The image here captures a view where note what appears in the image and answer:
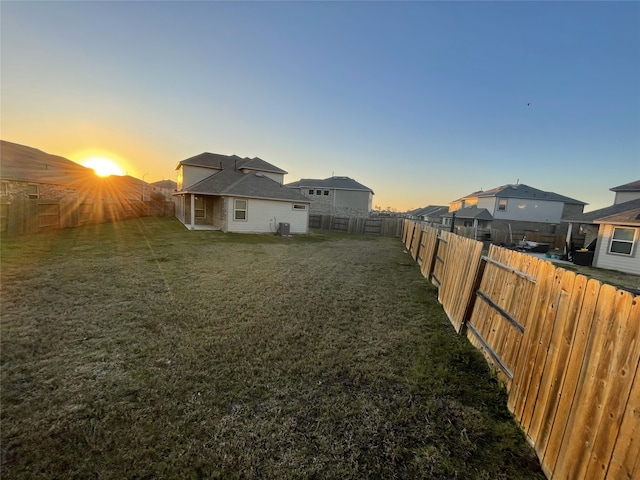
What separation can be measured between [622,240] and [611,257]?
0.96 m

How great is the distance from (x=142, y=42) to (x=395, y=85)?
35.5ft

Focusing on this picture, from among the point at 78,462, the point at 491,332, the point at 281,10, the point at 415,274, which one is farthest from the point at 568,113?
the point at 78,462

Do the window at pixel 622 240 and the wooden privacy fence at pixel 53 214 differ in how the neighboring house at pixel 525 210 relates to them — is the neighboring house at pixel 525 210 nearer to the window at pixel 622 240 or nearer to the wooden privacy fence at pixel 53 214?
the window at pixel 622 240

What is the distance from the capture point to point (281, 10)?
8.72 meters

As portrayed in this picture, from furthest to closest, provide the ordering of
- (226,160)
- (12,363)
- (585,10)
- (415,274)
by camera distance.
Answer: (226,160) → (415,274) → (585,10) → (12,363)

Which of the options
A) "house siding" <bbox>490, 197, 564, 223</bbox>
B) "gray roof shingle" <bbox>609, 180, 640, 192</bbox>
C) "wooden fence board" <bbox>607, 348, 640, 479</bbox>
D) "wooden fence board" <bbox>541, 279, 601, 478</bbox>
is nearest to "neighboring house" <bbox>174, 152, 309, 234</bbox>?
"wooden fence board" <bbox>541, 279, 601, 478</bbox>

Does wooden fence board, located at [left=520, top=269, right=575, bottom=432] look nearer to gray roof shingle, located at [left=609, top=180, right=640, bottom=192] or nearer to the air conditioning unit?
the air conditioning unit

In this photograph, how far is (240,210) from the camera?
53.6 ft

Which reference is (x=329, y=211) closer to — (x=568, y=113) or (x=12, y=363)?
(x=568, y=113)

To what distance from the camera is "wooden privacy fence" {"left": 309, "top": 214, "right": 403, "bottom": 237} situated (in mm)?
23203

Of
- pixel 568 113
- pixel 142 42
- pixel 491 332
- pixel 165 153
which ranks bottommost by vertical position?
pixel 491 332

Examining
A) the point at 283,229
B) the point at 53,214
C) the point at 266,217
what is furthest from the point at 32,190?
the point at 283,229

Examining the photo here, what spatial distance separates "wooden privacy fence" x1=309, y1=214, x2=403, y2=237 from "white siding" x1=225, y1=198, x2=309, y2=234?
639cm

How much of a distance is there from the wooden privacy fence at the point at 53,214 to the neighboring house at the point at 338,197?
21.5 m
